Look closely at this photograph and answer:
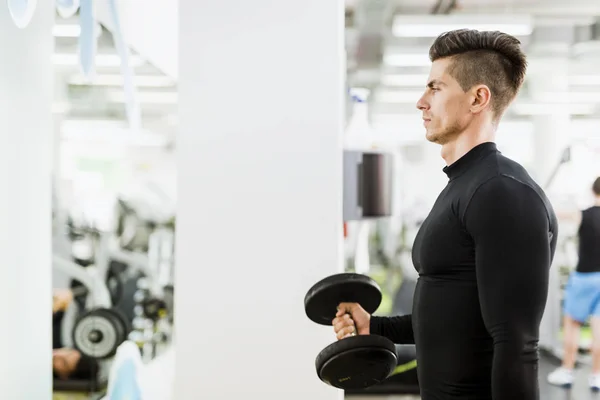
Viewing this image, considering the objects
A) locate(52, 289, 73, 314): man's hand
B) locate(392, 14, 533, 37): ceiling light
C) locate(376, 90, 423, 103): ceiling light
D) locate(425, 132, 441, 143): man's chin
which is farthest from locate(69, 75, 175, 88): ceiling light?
locate(376, 90, 423, 103): ceiling light

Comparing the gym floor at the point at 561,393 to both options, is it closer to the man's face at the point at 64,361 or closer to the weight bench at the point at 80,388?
the weight bench at the point at 80,388

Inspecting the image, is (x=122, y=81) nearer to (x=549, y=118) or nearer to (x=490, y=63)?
(x=490, y=63)

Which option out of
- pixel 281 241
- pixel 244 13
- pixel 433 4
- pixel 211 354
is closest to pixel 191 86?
pixel 244 13

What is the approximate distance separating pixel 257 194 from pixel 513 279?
1.37m

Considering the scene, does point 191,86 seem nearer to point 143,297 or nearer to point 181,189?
point 181,189

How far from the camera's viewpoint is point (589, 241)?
462 cm

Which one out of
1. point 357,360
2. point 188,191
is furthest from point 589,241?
Result: point 357,360

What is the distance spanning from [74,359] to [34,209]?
1.90 ft

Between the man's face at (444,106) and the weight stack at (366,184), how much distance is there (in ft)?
3.73

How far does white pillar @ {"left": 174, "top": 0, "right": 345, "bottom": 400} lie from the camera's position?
7.74 ft

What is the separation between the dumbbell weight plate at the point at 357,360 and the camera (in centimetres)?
143

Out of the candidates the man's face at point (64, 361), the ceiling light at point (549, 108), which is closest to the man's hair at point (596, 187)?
the man's face at point (64, 361)

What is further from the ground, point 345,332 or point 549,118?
point 549,118

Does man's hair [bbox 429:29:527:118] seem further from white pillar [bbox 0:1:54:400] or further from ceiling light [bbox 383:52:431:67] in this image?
ceiling light [bbox 383:52:431:67]
